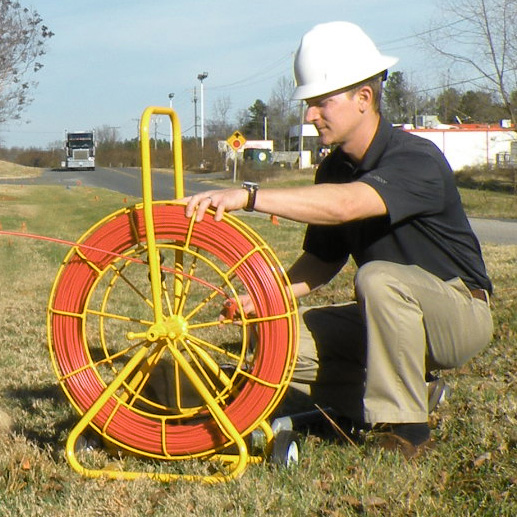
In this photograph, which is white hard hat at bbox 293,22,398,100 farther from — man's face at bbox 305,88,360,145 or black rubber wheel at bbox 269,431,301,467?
black rubber wheel at bbox 269,431,301,467

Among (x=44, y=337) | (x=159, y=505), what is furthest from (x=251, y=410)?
(x=44, y=337)

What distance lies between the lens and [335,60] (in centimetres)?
399

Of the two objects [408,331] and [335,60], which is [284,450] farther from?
[335,60]

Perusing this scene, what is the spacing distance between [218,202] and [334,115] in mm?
694

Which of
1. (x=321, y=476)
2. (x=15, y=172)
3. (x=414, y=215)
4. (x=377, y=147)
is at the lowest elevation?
(x=15, y=172)

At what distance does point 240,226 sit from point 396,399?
0.92 meters

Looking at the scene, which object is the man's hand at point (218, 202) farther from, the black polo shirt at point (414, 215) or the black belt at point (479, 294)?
the black belt at point (479, 294)

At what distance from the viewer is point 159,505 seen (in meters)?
3.58

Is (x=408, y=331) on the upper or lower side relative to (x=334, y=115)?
lower

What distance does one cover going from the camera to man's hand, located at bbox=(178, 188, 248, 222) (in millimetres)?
3662

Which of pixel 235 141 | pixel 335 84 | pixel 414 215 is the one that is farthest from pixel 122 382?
pixel 235 141

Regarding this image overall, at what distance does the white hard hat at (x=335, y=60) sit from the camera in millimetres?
3975

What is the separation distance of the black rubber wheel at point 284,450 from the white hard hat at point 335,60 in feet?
4.51

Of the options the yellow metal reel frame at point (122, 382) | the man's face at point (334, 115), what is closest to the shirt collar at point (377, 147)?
the man's face at point (334, 115)
